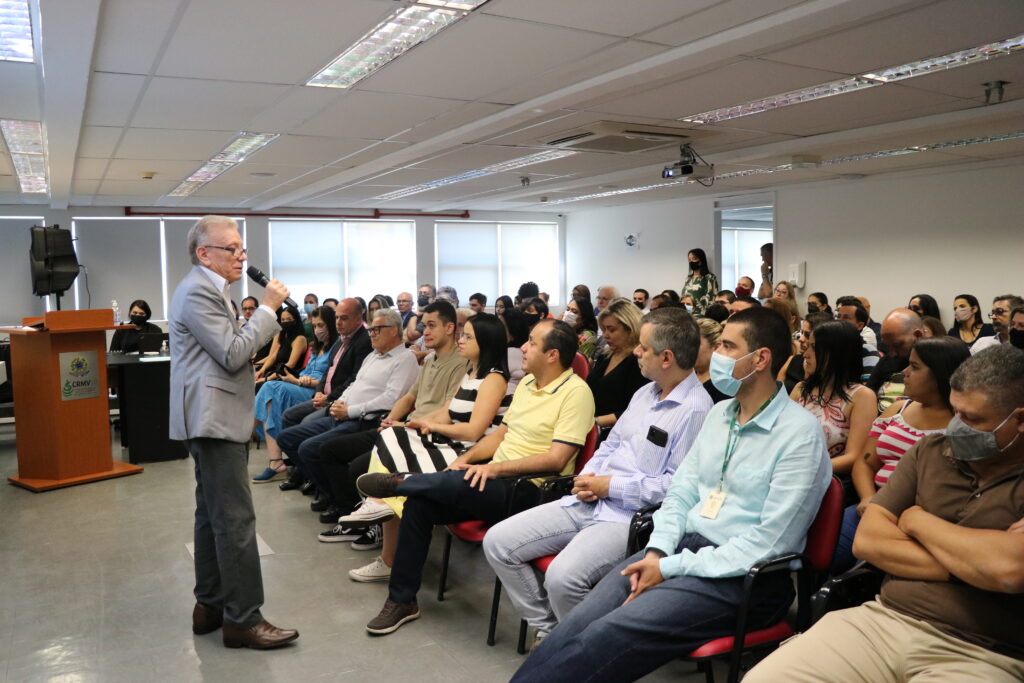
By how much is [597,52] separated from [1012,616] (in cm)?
351

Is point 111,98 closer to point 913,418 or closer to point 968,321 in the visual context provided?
point 913,418

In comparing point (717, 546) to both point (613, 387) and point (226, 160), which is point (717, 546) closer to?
point (613, 387)

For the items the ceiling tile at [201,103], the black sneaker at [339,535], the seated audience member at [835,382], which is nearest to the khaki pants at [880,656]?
the seated audience member at [835,382]

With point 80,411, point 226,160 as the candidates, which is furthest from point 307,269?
point 80,411

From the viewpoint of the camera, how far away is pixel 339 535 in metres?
4.30

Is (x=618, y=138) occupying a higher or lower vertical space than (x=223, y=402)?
higher

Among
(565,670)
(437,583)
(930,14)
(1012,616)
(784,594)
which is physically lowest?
(437,583)

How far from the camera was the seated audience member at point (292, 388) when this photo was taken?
19.1 ft

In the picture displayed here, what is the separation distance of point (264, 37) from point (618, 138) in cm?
365

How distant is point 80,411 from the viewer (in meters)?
5.58

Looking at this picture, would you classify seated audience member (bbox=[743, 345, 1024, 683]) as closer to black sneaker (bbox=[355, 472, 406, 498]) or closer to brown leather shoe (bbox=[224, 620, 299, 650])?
black sneaker (bbox=[355, 472, 406, 498])

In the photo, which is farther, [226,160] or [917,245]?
[917,245]

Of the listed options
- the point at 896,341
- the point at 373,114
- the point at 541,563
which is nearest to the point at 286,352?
the point at 373,114

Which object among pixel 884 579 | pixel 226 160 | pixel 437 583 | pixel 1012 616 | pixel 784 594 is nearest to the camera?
pixel 1012 616
